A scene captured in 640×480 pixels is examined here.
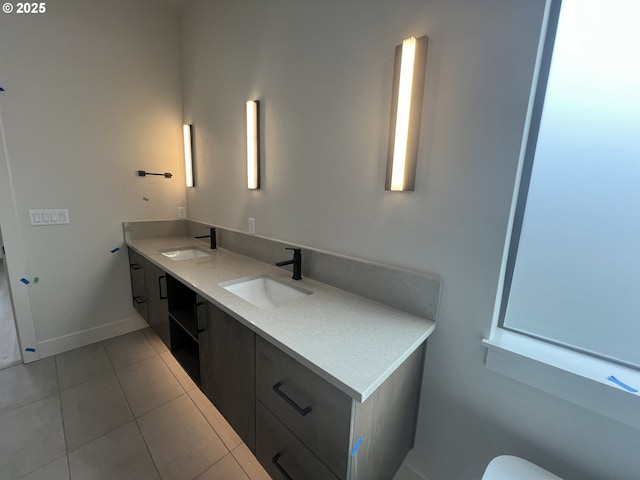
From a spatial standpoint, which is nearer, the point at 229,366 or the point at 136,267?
the point at 229,366

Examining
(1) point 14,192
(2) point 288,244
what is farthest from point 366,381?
(1) point 14,192

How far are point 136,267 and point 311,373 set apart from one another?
218 centimetres

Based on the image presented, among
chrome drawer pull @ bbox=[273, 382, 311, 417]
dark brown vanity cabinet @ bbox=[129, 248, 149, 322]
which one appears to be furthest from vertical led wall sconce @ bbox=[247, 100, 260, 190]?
chrome drawer pull @ bbox=[273, 382, 311, 417]

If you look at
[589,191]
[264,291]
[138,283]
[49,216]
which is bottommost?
[138,283]

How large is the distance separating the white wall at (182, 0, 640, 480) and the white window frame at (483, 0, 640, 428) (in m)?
0.05

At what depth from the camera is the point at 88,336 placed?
2.36 metres

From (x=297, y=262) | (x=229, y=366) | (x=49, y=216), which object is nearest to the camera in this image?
(x=229, y=366)

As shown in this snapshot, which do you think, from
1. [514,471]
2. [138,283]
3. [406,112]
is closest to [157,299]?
[138,283]

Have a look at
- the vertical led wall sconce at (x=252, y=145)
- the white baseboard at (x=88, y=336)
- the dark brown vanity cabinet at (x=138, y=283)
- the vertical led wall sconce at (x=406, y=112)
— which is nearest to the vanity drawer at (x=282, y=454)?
the vertical led wall sconce at (x=406, y=112)

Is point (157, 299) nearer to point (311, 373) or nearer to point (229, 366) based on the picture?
point (229, 366)

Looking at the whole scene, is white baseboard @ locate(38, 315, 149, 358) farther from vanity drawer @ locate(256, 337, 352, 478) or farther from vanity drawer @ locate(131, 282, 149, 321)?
vanity drawer @ locate(256, 337, 352, 478)

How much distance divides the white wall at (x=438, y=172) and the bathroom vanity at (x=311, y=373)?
0.69 ft

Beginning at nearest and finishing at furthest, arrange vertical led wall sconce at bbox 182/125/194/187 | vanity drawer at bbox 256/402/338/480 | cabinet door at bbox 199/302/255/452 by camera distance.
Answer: vanity drawer at bbox 256/402/338/480 → cabinet door at bbox 199/302/255/452 → vertical led wall sconce at bbox 182/125/194/187

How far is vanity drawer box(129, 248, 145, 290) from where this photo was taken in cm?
220
